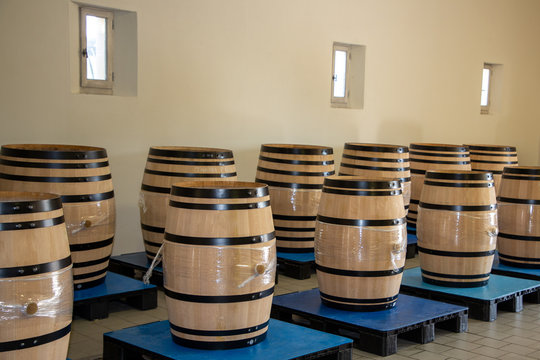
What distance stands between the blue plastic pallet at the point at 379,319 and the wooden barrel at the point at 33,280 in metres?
1.95

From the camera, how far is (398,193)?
4898 millimetres

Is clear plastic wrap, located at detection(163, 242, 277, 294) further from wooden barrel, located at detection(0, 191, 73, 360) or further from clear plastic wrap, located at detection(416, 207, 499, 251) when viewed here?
clear plastic wrap, located at detection(416, 207, 499, 251)

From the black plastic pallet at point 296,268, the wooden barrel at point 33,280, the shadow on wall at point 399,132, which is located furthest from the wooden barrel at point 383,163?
the wooden barrel at point 33,280

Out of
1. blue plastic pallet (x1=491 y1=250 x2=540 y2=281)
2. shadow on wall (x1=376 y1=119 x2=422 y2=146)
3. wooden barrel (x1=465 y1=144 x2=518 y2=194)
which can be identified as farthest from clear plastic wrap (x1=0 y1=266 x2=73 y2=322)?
shadow on wall (x1=376 y1=119 x2=422 y2=146)

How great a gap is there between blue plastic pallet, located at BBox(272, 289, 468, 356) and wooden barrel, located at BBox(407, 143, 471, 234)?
114 inches

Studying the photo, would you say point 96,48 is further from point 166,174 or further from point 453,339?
point 453,339

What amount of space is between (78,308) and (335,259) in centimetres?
192

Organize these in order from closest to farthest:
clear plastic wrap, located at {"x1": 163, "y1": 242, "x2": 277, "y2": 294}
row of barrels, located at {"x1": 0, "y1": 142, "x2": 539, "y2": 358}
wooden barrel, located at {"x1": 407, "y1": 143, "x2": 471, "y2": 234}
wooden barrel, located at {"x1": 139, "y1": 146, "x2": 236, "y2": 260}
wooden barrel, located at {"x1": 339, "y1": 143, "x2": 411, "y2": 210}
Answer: row of barrels, located at {"x1": 0, "y1": 142, "x2": 539, "y2": 358}, clear plastic wrap, located at {"x1": 163, "y1": 242, "x2": 277, "y2": 294}, wooden barrel, located at {"x1": 139, "y1": 146, "x2": 236, "y2": 260}, wooden barrel, located at {"x1": 339, "y1": 143, "x2": 411, "y2": 210}, wooden barrel, located at {"x1": 407, "y1": 143, "x2": 471, "y2": 234}

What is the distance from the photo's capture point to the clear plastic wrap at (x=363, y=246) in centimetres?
476

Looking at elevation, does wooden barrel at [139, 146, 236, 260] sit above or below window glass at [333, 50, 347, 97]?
below

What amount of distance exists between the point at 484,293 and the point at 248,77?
Result: 3766 millimetres

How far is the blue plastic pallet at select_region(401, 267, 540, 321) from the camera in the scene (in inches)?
212

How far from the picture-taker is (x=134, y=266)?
6.05m

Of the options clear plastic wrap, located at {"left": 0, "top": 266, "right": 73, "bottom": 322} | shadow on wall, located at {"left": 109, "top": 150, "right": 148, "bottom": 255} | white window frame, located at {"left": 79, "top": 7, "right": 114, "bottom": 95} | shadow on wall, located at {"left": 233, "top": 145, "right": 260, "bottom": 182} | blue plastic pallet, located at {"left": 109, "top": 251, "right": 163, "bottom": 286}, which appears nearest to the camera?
clear plastic wrap, located at {"left": 0, "top": 266, "right": 73, "bottom": 322}
